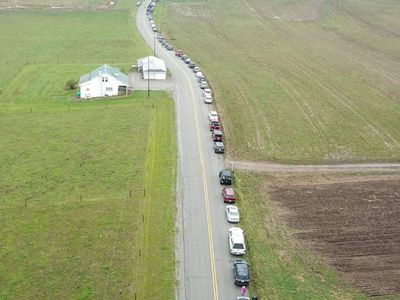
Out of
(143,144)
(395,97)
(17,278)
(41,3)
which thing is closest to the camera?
(17,278)

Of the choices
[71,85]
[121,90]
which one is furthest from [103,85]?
[71,85]

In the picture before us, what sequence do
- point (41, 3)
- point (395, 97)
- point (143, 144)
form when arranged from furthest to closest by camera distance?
point (41, 3), point (395, 97), point (143, 144)

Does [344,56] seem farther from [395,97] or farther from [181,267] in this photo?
[181,267]

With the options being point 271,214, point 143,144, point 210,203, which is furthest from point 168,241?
point 143,144

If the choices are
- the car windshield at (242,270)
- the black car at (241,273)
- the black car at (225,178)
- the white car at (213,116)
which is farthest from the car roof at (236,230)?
the white car at (213,116)

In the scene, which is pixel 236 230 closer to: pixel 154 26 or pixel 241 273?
pixel 241 273

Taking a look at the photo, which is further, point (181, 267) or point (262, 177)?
point (262, 177)
